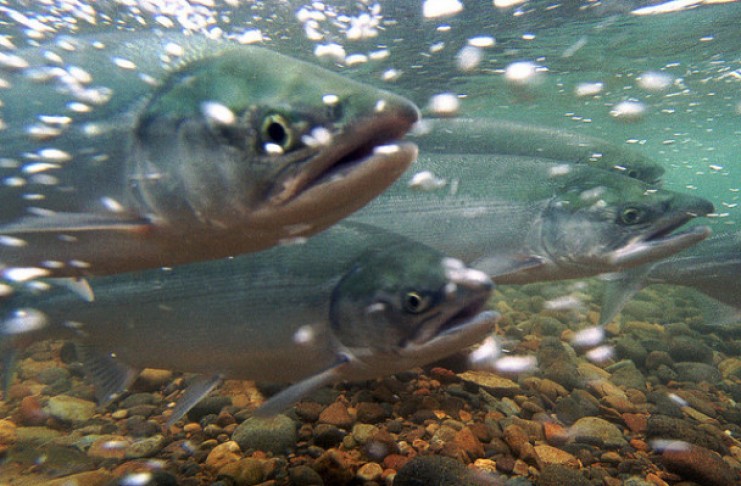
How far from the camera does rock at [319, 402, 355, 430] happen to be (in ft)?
9.06

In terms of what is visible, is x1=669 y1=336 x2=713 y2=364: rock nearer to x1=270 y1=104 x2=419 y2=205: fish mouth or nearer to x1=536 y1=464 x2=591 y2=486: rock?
x1=536 y1=464 x2=591 y2=486: rock

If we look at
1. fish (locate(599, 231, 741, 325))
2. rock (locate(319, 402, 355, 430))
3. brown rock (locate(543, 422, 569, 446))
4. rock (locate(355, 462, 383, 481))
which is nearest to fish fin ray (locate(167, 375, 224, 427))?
rock (locate(319, 402, 355, 430))

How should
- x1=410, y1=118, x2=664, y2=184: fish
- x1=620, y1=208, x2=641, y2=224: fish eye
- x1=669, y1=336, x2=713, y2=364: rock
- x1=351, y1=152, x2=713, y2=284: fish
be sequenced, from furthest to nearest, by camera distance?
x1=410, y1=118, x2=664, y2=184: fish → x1=669, y1=336, x2=713, y2=364: rock → x1=351, y1=152, x2=713, y2=284: fish → x1=620, y1=208, x2=641, y2=224: fish eye

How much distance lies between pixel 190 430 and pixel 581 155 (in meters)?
5.05

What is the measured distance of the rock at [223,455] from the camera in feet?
8.03

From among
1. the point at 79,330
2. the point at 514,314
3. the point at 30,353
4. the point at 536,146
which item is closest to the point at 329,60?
the point at 536,146

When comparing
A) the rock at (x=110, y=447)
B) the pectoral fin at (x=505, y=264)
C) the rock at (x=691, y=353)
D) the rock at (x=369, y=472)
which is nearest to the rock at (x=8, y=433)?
the rock at (x=110, y=447)

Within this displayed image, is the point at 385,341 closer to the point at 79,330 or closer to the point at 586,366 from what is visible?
the point at 79,330

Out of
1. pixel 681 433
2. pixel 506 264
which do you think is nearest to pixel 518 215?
pixel 506 264

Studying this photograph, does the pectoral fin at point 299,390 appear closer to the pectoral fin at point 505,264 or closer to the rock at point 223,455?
the rock at point 223,455

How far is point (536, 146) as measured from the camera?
5.28 m

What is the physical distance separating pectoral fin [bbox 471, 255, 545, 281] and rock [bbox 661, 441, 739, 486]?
5.60 feet

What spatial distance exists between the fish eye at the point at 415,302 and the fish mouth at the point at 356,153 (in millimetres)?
911

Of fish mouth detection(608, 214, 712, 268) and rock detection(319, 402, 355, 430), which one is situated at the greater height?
fish mouth detection(608, 214, 712, 268)
